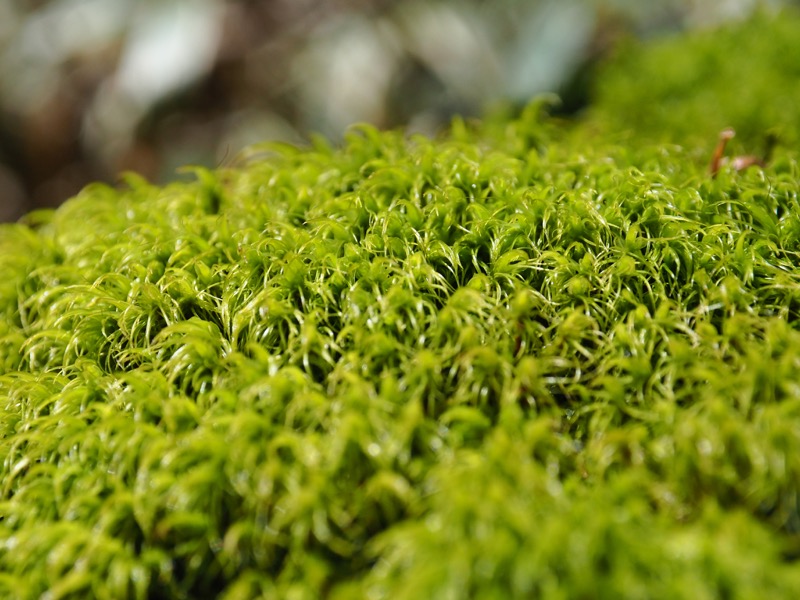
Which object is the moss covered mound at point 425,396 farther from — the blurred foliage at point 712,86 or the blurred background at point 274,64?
the blurred background at point 274,64

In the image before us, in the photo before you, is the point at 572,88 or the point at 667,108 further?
the point at 572,88

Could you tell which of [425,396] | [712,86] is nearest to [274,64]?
[712,86]

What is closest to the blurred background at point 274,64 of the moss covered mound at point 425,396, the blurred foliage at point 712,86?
the blurred foliage at point 712,86

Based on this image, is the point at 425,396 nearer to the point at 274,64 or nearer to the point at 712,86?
the point at 712,86

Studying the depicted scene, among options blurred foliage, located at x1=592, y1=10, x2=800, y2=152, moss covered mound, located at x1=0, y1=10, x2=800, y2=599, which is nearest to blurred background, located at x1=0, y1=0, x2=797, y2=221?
blurred foliage, located at x1=592, y1=10, x2=800, y2=152

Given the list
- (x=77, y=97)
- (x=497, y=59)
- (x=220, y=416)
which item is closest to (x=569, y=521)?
(x=220, y=416)

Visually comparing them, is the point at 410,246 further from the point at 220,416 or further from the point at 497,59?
the point at 497,59

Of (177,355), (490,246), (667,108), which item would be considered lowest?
(667,108)
